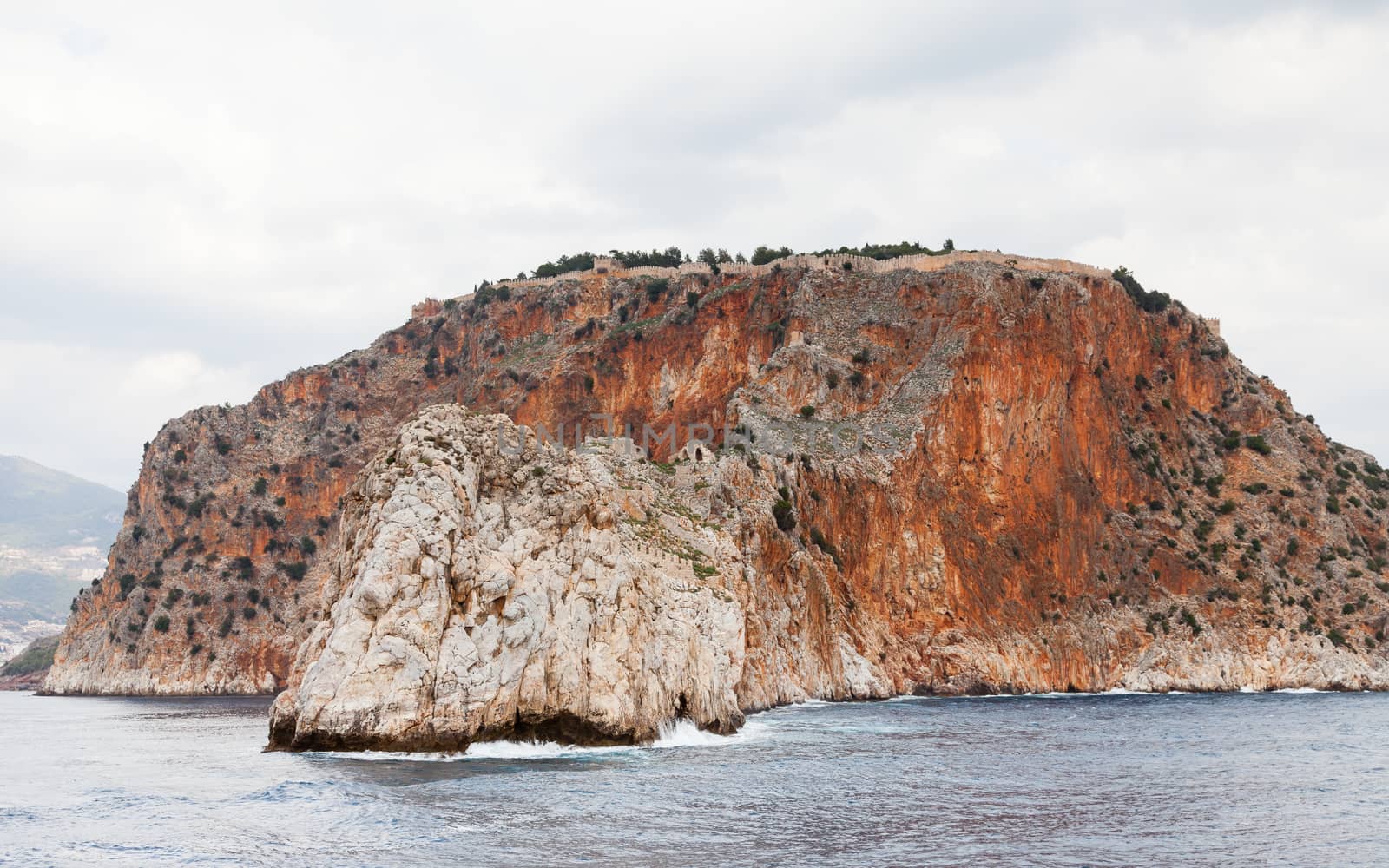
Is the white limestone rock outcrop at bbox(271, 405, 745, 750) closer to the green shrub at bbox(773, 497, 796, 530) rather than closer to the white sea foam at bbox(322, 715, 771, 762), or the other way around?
the white sea foam at bbox(322, 715, 771, 762)

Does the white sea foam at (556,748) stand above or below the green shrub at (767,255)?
below

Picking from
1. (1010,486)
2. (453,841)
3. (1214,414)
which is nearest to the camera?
(453,841)

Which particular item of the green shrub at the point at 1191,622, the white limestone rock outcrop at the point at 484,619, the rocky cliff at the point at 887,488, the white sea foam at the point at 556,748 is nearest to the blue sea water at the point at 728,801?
the white sea foam at the point at 556,748

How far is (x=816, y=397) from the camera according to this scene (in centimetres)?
9450

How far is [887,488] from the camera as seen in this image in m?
87.8

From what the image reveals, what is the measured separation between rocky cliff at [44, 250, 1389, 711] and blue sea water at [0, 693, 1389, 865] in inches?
654

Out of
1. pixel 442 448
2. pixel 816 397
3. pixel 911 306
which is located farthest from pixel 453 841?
pixel 911 306

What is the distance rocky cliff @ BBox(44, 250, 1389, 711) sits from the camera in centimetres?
8438

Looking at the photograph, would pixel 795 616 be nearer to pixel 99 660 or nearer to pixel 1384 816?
pixel 1384 816

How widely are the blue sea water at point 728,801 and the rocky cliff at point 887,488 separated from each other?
54.5 feet

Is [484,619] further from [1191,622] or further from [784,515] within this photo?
[1191,622]

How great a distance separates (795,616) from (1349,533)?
4871cm

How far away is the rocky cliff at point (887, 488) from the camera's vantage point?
84375mm

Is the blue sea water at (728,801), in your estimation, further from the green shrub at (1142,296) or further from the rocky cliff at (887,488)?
the green shrub at (1142,296)
